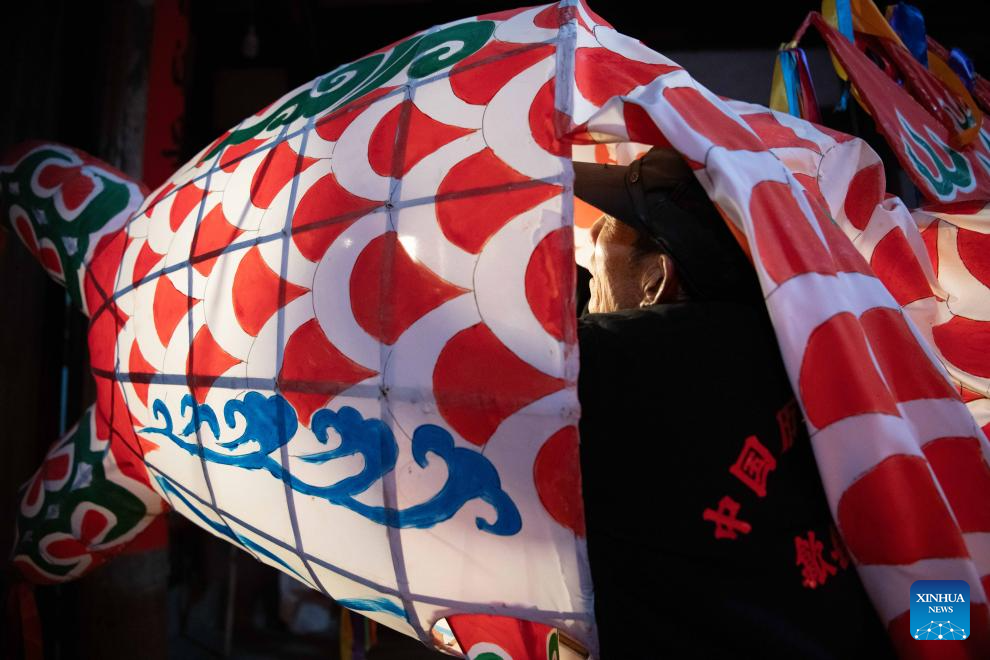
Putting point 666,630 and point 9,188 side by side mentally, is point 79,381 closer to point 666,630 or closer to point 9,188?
point 9,188

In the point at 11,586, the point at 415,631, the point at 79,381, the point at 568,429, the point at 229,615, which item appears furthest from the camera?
the point at 229,615

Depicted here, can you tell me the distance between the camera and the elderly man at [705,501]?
2.23 feet

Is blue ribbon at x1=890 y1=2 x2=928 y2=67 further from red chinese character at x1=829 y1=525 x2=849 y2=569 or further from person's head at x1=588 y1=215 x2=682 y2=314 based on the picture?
red chinese character at x1=829 y1=525 x2=849 y2=569

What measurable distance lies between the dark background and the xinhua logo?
1720 millimetres

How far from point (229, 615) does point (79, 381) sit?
3.83 ft

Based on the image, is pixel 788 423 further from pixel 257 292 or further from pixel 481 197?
pixel 257 292

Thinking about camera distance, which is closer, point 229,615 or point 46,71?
point 46,71

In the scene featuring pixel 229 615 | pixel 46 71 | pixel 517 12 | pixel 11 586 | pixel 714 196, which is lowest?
pixel 229 615

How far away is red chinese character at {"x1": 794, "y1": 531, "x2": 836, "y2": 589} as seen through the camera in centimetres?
69

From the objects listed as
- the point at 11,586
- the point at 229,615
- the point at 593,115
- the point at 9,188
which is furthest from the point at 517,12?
the point at 229,615

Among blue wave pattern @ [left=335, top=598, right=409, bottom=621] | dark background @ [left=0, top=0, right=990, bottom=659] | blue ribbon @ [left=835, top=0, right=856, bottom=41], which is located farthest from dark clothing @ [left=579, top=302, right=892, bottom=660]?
dark background @ [left=0, top=0, right=990, bottom=659]

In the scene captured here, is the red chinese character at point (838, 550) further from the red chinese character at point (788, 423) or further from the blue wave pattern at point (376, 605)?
the blue wave pattern at point (376, 605)

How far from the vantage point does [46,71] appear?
2.03 metres

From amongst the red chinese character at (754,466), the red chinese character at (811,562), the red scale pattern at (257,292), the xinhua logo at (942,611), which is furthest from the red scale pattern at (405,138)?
A: the xinhua logo at (942,611)
